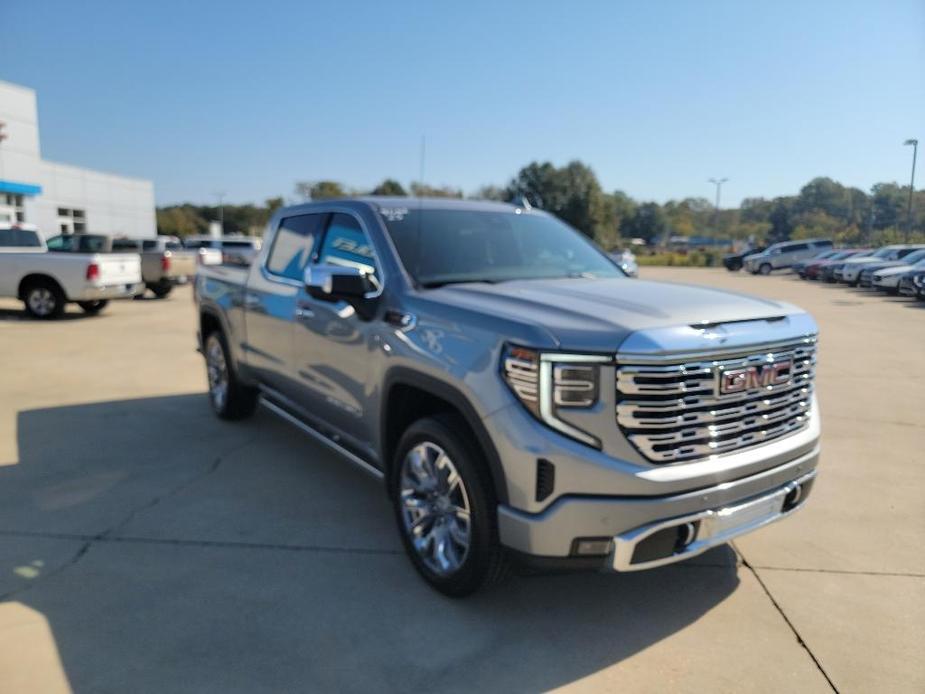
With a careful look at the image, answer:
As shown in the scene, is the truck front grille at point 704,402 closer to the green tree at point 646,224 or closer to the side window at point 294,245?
the side window at point 294,245

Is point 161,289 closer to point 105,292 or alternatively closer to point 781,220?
point 105,292

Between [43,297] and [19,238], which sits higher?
[19,238]

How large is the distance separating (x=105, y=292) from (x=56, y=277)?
93cm

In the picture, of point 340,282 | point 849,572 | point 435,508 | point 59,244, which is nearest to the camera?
point 435,508

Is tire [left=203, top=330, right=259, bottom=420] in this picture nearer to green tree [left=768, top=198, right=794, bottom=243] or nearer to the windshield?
the windshield

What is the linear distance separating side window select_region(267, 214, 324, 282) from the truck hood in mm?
1511

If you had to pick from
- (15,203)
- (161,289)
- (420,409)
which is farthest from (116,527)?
(15,203)

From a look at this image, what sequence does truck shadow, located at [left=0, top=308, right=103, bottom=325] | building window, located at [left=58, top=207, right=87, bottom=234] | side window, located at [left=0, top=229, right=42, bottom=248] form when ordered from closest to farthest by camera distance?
truck shadow, located at [left=0, top=308, right=103, bottom=325] → side window, located at [left=0, top=229, right=42, bottom=248] → building window, located at [left=58, top=207, right=87, bottom=234]

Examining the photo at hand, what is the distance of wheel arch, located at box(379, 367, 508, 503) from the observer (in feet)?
8.95

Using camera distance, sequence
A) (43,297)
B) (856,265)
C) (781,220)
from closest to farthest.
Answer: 1. (43,297)
2. (856,265)
3. (781,220)

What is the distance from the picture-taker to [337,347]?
12.7 ft

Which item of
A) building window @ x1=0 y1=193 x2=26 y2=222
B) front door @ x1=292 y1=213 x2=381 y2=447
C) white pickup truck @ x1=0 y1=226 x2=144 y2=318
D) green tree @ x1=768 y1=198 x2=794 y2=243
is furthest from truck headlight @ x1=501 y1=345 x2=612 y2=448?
green tree @ x1=768 y1=198 x2=794 y2=243

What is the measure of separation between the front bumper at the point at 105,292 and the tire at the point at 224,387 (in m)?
8.05

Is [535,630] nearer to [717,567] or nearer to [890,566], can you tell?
[717,567]
